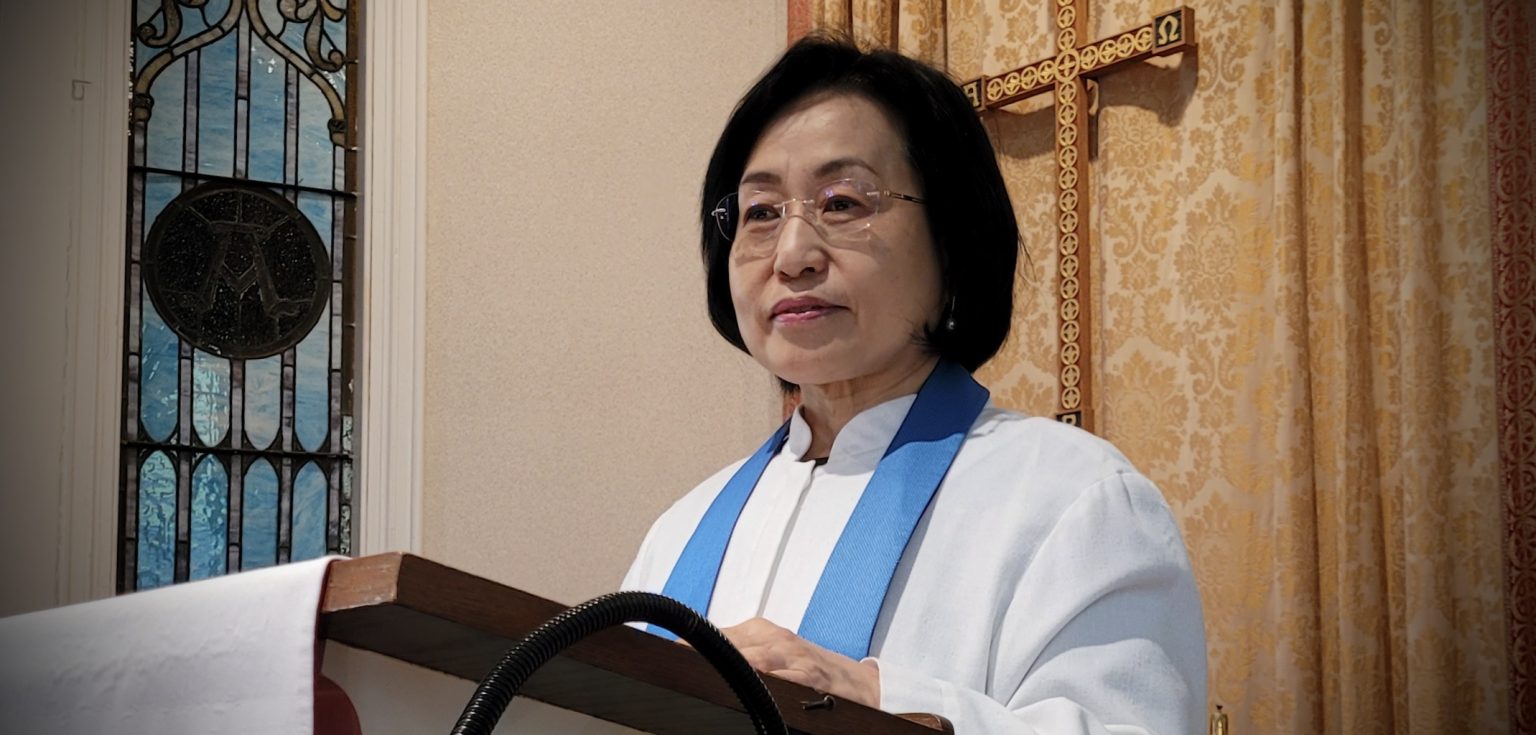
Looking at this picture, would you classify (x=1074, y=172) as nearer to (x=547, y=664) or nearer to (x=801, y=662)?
(x=801, y=662)

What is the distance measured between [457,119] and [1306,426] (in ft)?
8.73

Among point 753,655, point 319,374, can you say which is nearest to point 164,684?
point 753,655

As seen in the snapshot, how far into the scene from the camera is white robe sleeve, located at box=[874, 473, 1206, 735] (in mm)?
1727

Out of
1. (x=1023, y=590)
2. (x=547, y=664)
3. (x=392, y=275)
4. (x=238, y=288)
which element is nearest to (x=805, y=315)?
(x=1023, y=590)

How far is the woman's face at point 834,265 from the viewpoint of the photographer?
2.25 m

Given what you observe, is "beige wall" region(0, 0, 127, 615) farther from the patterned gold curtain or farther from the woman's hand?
the woman's hand

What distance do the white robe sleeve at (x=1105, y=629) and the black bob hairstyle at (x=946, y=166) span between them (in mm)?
498

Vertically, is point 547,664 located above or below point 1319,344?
below

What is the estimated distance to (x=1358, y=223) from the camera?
378cm

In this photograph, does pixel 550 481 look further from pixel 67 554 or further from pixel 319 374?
pixel 67 554

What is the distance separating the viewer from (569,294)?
17.1 feet

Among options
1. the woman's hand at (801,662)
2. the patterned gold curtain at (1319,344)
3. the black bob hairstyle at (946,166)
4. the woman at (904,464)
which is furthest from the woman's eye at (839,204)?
the patterned gold curtain at (1319,344)

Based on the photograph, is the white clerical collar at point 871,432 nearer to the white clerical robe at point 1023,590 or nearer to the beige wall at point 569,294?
the white clerical robe at point 1023,590

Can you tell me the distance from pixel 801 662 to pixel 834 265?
851 mm
